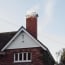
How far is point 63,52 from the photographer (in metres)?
53.9

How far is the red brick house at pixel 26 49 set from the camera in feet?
108

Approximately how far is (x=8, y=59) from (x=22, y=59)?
1.94 m

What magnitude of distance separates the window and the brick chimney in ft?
8.32

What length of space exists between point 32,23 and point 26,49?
3.39 metres

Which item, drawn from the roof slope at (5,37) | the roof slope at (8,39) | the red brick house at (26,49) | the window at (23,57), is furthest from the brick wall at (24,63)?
the roof slope at (5,37)

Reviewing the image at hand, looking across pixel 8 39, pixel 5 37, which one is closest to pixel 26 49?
pixel 8 39

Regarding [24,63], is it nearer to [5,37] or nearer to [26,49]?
[26,49]

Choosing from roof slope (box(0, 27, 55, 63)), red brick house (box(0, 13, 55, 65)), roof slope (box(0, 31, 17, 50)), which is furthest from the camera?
roof slope (box(0, 31, 17, 50))

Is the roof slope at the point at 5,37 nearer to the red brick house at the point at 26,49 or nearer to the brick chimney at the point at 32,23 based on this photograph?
the red brick house at the point at 26,49

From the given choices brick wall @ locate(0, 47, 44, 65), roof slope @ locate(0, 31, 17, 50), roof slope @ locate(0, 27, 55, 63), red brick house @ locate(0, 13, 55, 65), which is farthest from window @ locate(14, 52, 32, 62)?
Answer: roof slope @ locate(0, 31, 17, 50)

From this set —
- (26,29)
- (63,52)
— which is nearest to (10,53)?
(26,29)

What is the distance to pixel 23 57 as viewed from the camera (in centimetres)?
3356

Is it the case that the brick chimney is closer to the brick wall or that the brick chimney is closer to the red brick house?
the red brick house

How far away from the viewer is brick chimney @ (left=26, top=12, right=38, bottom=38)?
1355 inches
